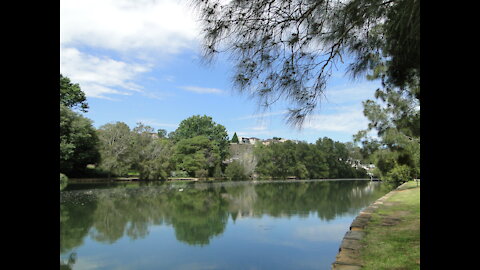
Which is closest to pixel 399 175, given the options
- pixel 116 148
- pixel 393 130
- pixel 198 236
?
pixel 393 130

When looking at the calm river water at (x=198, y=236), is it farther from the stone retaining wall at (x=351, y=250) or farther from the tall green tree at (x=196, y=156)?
the tall green tree at (x=196, y=156)

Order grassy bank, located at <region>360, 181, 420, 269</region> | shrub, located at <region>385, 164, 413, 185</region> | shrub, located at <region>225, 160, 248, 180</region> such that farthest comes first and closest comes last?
shrub, located at <region>225, 160, 248, 180</region>, shrub, located at <region>385, 164, 413, 185</region>, grassy bank, located at <region>360, 181, 420, 269</region>

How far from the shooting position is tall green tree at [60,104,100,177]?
15594 mm

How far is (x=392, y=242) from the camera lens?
3260mm

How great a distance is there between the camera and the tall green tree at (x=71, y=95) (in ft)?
58.2


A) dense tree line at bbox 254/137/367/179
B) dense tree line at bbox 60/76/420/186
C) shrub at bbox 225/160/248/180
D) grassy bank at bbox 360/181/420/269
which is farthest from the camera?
dense tree line at bbox 254/137/367/179

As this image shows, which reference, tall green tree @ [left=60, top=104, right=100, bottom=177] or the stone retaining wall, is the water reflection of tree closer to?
the stone retaining wall

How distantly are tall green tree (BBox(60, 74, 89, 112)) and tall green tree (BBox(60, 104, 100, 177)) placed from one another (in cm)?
129

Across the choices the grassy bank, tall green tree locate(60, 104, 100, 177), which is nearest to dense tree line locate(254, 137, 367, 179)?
tall green tree locate(60, 104, 100, 177)

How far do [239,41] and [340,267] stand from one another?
196 cm

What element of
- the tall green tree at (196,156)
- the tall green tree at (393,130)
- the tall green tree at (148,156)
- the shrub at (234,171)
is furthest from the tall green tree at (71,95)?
the tall green tree at (393,130)

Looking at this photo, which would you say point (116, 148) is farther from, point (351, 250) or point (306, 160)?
point (351, 250)
